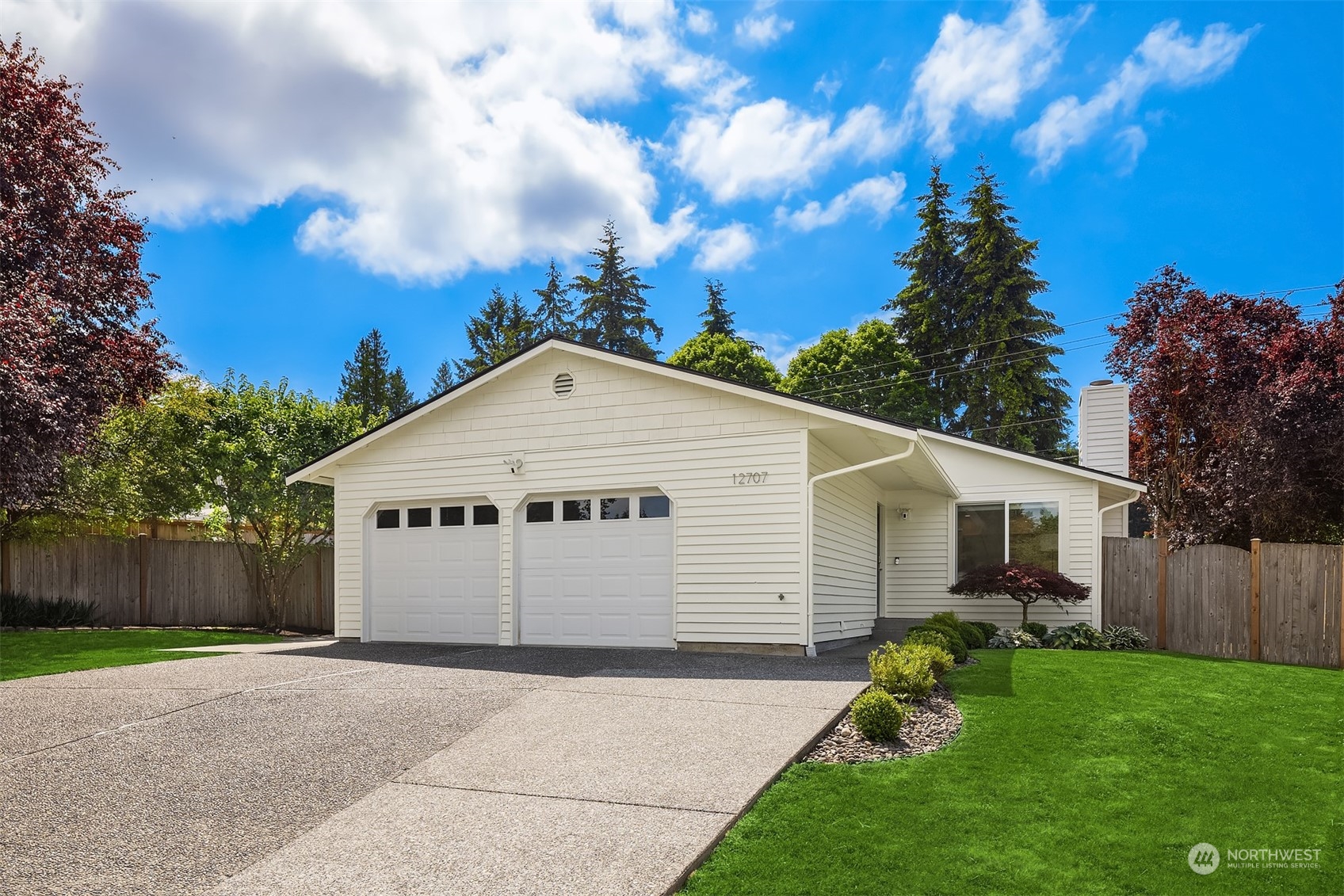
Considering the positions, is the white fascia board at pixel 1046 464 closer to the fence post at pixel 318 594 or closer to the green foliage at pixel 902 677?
the green foliage at pixel 902 677

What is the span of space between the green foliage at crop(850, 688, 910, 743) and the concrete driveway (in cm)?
41

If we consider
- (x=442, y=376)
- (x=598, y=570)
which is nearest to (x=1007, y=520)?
(x=598, y=570)

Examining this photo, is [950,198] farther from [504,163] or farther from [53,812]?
[53,812]

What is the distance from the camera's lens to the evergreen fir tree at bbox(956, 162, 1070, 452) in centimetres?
3053

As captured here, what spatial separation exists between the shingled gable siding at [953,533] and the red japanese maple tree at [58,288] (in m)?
12.9

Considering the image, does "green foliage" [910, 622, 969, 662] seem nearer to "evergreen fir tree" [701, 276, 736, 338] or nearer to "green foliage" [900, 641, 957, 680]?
"green foliage" [900, 641, 957, 680]

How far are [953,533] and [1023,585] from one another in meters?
2.03

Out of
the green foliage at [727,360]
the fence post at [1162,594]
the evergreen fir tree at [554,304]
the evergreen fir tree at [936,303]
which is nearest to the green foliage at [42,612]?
the fence post at [1162,594]

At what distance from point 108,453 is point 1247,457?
70.9 feet

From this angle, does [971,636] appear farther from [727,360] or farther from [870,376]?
[727,360]

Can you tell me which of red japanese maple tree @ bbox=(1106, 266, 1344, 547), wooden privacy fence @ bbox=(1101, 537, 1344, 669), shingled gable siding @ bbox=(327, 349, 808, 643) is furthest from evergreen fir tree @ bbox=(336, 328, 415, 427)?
wooden privacy fence @ bbox=(1101, 537, 1344, 669)

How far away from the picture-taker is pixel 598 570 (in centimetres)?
1176

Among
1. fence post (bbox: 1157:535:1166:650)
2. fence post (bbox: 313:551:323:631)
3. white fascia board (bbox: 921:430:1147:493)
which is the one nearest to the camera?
fence post (bbox: 1157:535:1166:650)

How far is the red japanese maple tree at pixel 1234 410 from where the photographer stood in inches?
631
